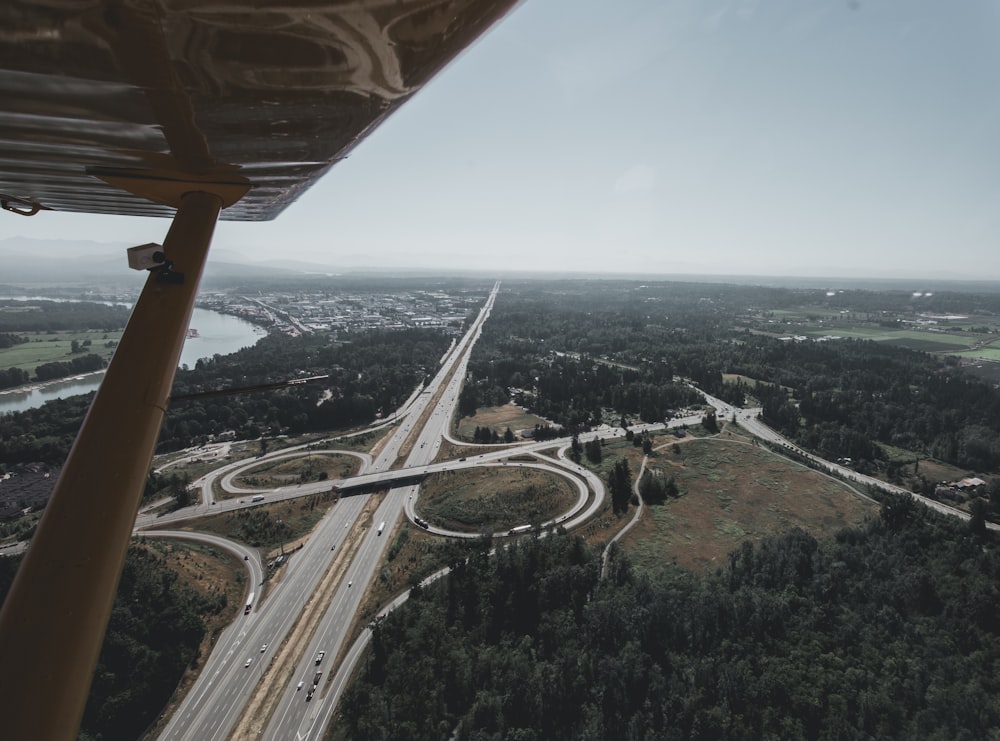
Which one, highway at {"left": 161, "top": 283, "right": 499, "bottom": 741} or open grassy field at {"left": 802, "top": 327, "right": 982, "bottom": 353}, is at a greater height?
open grassy field at {"left": 802, "top": 327, "right": 982, "bottom": 353}

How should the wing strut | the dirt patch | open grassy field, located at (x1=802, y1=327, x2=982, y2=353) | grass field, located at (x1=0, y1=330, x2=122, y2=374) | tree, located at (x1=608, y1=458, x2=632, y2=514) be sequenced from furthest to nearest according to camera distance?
open grassy field, located at (x1=802, y1=327, x2=982, y2=353) → grass field, located at (x1=0, y1=330, x2=122, y2=374) → tree, located at (x1=608, y1=458, x2=632, y2=514) → the dirt patch → the wing strut

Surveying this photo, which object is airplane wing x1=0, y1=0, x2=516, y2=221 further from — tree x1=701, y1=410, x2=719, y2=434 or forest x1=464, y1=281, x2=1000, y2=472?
tree x1=701, y1=410, x2=719, y2=434

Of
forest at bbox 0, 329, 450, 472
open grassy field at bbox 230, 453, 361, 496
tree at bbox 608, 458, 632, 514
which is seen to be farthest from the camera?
forest at bbox 0, 329, 450, 472

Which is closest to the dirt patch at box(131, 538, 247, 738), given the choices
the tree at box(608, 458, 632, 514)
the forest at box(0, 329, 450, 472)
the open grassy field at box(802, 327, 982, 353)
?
the forest at box(0, 329, 450, 472)

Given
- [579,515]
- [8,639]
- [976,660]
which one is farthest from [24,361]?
[976,660]

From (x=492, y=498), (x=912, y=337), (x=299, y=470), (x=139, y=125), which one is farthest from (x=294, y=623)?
(x=912, y=337)

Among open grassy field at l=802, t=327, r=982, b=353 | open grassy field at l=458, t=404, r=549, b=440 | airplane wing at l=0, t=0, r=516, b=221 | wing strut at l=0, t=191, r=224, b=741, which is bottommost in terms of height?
open grassy field at l=458, t=404, r=549, b=440

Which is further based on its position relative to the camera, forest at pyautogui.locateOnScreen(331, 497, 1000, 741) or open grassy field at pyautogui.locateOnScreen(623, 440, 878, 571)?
open grassy field at pyautogui.locateOnScreen(623, 440, 878, 571)

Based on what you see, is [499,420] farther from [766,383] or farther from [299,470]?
[766,383]
